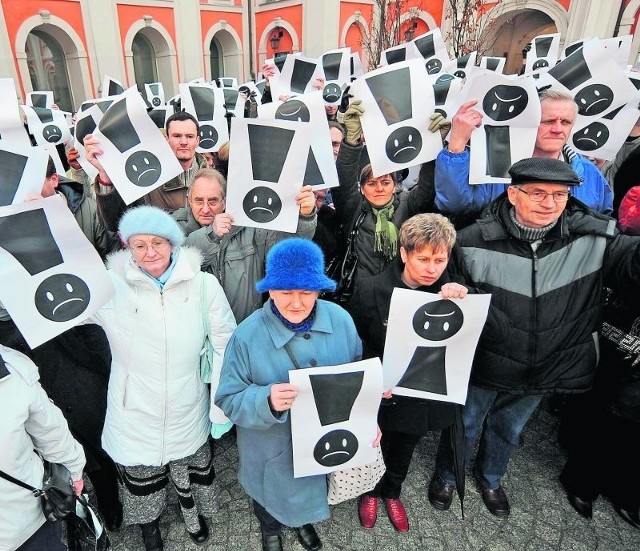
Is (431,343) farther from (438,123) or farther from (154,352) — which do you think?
(154,352)

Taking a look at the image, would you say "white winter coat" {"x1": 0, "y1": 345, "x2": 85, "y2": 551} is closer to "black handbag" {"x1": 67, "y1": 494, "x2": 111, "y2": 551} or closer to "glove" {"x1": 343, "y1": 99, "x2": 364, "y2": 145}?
"black handbag" {"x1": 67, "y1": 494, "x2": 111, "y2": 551}

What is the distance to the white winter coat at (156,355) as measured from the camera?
201 cm

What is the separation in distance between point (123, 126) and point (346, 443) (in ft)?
7.57

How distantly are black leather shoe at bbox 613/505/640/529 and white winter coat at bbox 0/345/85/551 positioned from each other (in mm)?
3146

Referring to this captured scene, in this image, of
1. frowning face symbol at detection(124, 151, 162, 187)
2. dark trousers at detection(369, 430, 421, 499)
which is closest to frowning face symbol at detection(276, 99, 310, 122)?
frowning face symbol at detection(124, 151, 162, 187)

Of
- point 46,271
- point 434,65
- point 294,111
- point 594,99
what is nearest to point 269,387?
point 46,271

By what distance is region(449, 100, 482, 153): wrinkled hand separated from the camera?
2.25m

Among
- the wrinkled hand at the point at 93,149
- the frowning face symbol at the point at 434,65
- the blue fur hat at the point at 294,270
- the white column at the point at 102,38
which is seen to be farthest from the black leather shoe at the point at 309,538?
the white column at the point at 102,38

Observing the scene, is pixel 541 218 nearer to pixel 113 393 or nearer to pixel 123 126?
pixel 113 393

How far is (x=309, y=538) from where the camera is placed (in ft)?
8.14

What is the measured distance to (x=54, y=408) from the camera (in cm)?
175

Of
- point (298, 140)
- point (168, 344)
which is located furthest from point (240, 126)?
point (168, 344)

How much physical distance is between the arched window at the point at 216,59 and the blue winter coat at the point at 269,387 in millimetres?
22196

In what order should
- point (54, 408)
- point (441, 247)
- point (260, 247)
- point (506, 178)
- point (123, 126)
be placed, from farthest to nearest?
point (123, 126) → point (260, 247) → point (506, 178) → point (441, 247) → point (54, 408)
